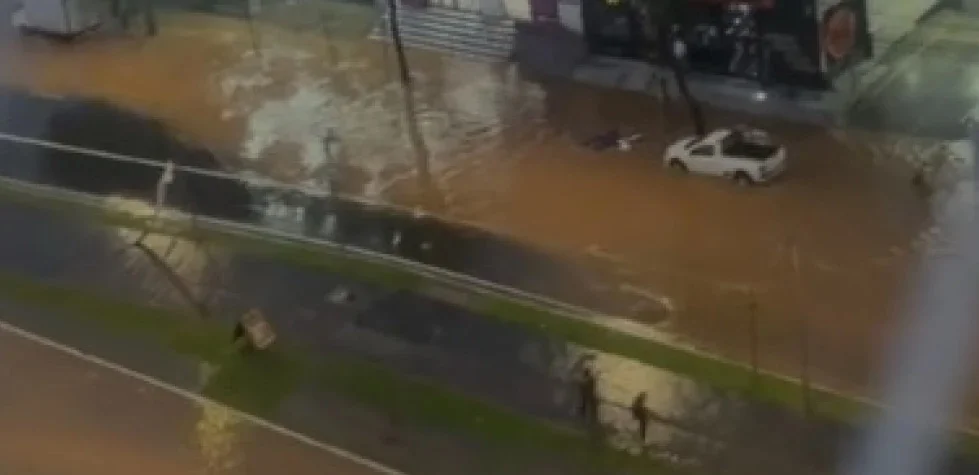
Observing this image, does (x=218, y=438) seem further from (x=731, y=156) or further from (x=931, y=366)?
(x=731, y=156)

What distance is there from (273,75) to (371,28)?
4.47ft

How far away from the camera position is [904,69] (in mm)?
15164

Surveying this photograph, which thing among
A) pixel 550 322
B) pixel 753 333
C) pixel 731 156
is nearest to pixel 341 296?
pixel 550 322

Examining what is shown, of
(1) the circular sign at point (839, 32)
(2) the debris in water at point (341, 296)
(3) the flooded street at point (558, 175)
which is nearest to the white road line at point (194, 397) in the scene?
(2) the debris in water at point (341, 296)

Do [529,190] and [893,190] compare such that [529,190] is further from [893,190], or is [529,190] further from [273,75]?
[273,75]

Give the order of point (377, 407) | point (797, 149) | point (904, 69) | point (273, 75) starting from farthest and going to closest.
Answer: point (273, 75), point (904, 69), point (797, 149), point (377, 407)

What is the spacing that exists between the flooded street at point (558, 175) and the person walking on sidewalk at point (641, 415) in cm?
96

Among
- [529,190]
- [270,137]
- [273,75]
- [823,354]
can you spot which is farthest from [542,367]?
[273,75]

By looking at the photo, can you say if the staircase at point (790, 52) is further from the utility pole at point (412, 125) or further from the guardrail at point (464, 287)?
the guardrail at point (464, 287)

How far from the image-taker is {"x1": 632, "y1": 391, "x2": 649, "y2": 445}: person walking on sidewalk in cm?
1055

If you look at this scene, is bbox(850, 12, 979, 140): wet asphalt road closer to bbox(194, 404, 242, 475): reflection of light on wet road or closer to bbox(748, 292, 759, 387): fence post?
bbox(748, 292, 759, 387): fence post

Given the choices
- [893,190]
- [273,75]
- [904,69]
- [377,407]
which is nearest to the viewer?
[377,407]

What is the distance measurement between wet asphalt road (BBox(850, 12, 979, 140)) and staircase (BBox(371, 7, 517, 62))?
4046mm

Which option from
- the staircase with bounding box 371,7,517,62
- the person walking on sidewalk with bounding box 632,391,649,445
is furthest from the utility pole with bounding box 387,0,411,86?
the person walking on sidewalk with bounding box 632,391,649,445
